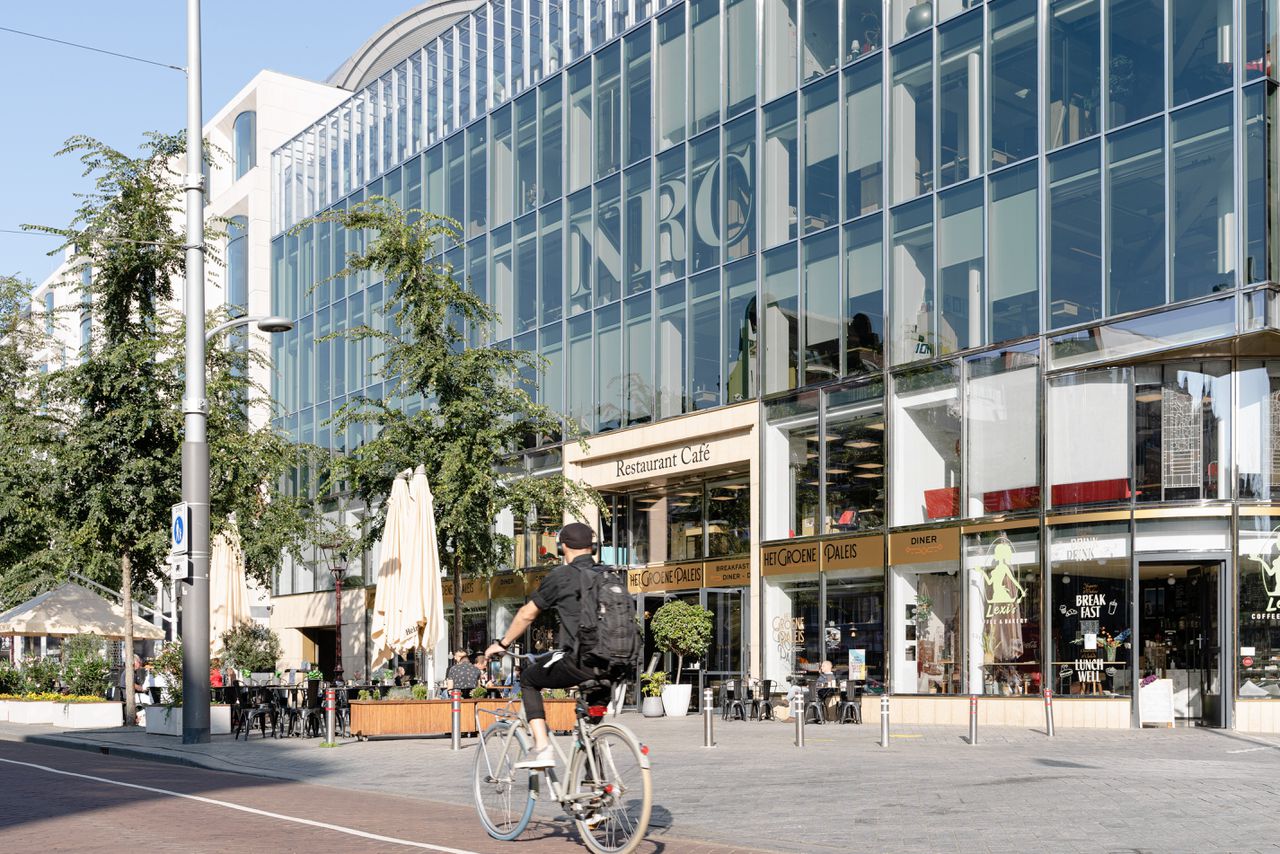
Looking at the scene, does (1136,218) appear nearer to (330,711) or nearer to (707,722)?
(707,722)

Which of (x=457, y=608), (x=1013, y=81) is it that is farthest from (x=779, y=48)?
(x=457, y=608)

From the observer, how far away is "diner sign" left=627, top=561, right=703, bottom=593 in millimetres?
32250

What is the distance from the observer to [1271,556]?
22062 millimetres

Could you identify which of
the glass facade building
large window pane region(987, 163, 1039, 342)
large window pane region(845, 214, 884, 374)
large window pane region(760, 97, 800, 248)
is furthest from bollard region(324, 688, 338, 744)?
large window pane region(760, 97, 800, 248)

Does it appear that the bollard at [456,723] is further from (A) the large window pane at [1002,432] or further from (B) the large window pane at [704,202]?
(B) the large window pane at [704,202]

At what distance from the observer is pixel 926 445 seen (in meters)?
26.4

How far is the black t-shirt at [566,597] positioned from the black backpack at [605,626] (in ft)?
0.17

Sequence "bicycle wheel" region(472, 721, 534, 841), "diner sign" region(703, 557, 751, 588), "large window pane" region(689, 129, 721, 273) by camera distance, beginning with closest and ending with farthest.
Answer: "bicycle wheel" region(472, 721, 534, 841) < "diner sign" region(703, 557, 751, 588) < "large window pane" region(689, 129, 721, 273)

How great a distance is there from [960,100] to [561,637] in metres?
19.5

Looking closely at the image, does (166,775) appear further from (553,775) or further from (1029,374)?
(1029,374)

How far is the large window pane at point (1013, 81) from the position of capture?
24.8 m

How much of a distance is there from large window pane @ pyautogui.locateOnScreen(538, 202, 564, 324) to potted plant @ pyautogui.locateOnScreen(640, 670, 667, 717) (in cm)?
984

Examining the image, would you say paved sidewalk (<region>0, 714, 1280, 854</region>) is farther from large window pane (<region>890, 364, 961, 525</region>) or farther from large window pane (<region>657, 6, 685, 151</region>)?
large window pane (<region>657, 6, 685, 151</region>)

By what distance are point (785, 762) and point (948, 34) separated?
1515 cm
